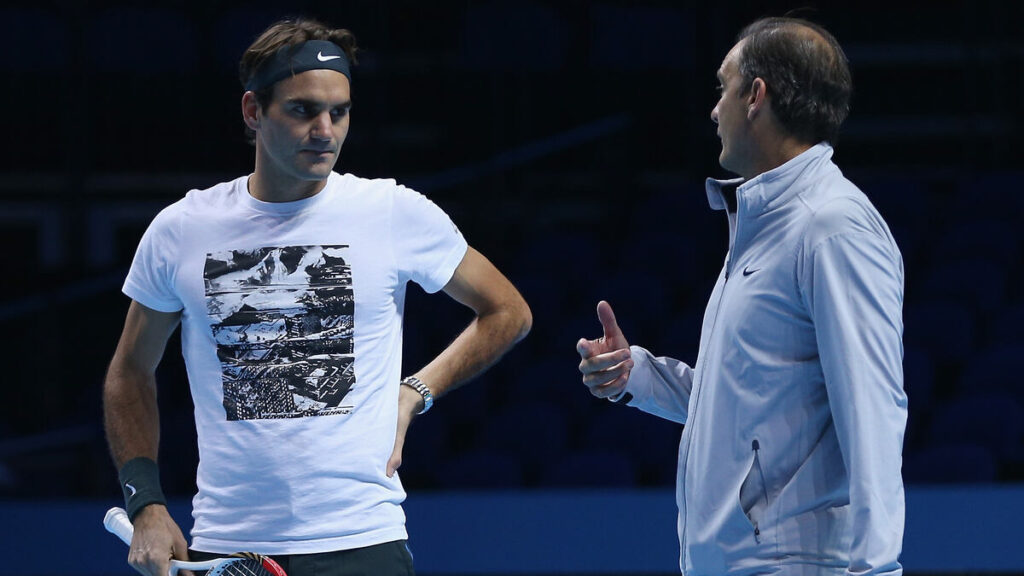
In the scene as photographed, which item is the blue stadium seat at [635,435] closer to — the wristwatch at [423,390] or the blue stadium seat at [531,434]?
the blue stadium seat at [531,434]

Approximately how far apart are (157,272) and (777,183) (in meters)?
1.19

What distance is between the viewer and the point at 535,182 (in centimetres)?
895

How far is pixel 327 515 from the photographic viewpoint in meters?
2.39

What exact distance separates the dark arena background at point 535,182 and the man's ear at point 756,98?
3.78m

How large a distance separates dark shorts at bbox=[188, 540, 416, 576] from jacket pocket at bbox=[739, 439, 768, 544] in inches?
27.4

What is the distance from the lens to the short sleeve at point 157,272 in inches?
99.0

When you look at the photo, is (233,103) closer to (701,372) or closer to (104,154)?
(104,154)
